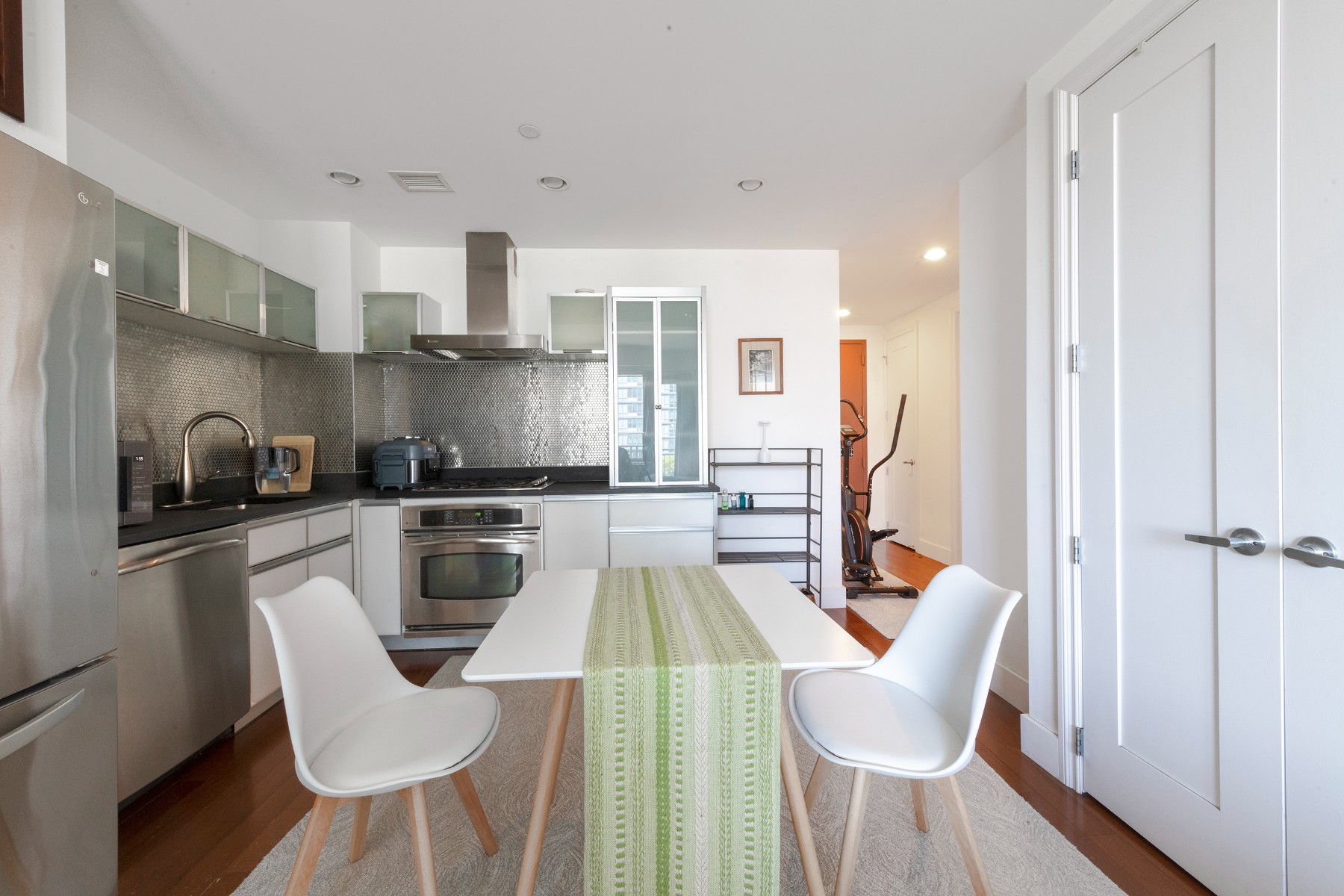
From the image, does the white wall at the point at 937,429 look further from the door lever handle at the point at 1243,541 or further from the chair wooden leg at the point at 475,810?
the chair wooden leg at the point at 475,810

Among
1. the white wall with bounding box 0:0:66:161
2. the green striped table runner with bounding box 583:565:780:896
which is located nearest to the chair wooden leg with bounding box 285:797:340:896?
the green striped table runner with bounding box 583:565:780:896

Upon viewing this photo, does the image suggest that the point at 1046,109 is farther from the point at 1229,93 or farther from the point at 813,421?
the point at 813,421

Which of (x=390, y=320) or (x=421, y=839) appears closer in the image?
(x=421, y=839)

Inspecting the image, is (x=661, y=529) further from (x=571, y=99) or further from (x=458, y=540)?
(x=571, y=99)

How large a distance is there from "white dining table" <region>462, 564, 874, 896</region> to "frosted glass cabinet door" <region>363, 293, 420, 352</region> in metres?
2.58

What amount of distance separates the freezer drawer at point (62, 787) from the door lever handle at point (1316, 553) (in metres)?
2.79

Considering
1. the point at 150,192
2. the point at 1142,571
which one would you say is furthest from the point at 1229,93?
the point at 150,192

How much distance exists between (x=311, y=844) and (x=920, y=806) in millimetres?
1649

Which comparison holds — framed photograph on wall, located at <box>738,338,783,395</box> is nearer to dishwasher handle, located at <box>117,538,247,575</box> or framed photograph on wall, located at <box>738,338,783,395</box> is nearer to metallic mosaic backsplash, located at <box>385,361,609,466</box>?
metallic mosaic backsplash, located at <box>385,361,609,466</box>

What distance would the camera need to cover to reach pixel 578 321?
3.54 m

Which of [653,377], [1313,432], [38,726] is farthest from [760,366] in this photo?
[38,726]

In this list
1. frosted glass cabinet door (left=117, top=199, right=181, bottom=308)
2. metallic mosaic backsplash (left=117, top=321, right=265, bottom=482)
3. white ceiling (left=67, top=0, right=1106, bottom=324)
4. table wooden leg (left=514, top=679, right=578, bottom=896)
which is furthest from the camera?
metallic mosaic backsplash (left=117, top=321, right=265, bottom=482)

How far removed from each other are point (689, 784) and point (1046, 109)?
101 inches

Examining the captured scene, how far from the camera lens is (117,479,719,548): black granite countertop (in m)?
1.83
